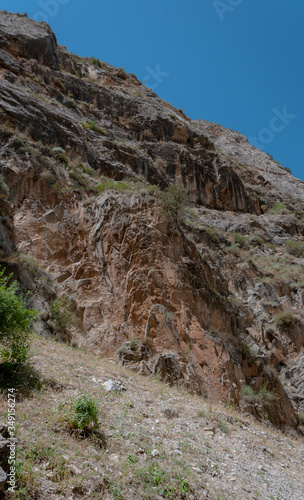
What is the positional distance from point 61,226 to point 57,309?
11.6 feet

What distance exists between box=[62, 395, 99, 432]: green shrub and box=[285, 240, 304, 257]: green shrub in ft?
79.7

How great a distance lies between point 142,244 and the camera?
38.7ft

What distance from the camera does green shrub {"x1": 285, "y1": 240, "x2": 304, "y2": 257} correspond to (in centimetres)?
2650

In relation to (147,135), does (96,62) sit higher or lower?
higher

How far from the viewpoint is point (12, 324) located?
18.0 feet

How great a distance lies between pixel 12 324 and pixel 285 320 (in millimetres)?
15779

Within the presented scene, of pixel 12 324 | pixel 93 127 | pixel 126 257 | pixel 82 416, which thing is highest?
pixel 93 127

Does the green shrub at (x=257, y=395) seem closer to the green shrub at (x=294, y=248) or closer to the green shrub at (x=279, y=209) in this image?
the green shrub at (x=294, y=248)

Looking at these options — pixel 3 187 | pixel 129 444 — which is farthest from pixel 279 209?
pixel 129 444

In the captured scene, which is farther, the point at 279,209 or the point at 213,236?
the point at 279,209

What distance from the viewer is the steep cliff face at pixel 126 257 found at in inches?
403

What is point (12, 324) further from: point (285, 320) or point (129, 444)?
point (285, 320)

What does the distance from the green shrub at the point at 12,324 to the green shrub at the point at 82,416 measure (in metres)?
1.32

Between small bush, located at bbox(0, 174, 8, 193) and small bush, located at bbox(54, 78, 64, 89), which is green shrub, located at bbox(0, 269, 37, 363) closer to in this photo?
small bush, located at bbox(0, 174, 8, 193)
